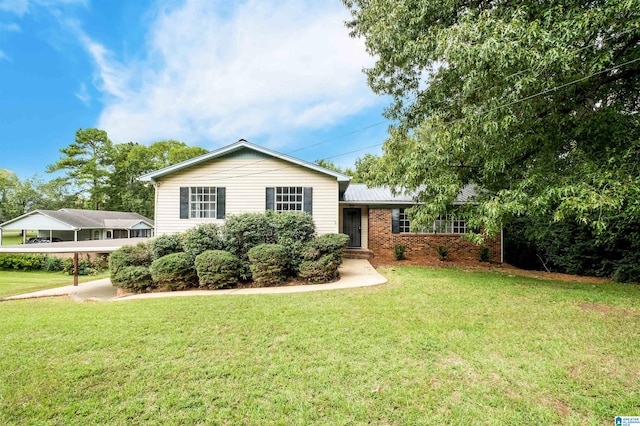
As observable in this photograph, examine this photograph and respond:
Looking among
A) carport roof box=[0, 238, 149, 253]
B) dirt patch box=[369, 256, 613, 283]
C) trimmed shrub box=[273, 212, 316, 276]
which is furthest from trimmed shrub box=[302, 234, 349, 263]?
carport roof box=[0, 238, 149, 253]

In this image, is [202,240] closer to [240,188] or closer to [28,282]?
[240,188]

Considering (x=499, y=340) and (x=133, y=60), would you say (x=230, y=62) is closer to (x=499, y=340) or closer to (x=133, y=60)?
(x=133, y=60)

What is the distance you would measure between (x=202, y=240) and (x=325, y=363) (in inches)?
255

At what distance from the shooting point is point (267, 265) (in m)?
7.68

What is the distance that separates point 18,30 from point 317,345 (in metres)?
25.7

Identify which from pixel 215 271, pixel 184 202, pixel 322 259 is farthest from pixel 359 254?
pixel 184 202

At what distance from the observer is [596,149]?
20.7 ft

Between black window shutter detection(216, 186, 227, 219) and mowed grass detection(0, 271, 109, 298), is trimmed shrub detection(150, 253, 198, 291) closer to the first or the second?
black window shutter detection(216, 186, 227, 219)

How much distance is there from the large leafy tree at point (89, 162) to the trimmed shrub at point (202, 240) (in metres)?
37.0

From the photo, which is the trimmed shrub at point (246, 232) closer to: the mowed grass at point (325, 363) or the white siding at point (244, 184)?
the white siding at point (244, 184)

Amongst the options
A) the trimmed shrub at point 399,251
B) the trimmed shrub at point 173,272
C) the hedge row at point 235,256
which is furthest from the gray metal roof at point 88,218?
the trimmed shrub at point 399,251

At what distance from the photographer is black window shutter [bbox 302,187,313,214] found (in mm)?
10586

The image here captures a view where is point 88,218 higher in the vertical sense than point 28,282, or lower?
higher

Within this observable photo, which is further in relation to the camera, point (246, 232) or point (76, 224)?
point (76, 224)
